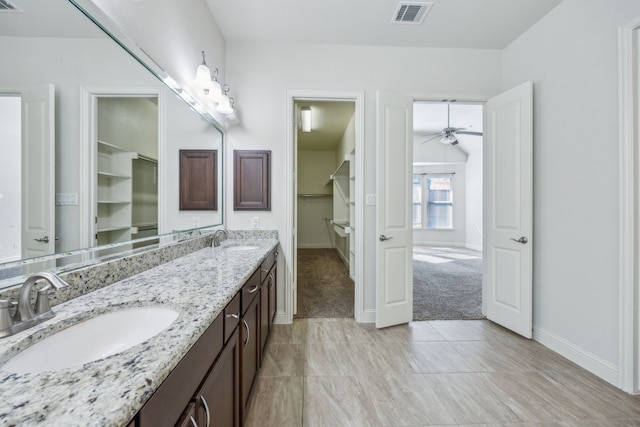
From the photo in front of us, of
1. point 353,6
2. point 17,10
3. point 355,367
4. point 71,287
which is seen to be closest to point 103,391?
point 71,287

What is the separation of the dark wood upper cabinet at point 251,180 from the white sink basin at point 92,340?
1.72 metres

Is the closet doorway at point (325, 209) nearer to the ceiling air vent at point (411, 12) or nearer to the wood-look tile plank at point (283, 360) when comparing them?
the wood-look tile plank at point (283, 360)

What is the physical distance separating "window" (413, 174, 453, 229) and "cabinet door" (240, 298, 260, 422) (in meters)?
6.74

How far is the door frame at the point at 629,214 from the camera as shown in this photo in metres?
1.63

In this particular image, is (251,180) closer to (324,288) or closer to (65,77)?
(65,77)

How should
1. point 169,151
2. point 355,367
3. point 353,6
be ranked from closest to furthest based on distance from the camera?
point 169,151 < point 355,367 < point 353,6

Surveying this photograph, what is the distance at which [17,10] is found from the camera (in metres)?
0.77

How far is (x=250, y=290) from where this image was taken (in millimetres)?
1466

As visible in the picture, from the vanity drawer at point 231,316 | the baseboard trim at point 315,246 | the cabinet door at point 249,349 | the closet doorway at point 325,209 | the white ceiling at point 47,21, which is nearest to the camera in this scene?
the white ceiling at point 47,21

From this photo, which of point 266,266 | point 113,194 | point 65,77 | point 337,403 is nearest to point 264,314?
point 266,266

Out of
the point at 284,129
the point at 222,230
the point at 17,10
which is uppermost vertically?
the point at 284,129

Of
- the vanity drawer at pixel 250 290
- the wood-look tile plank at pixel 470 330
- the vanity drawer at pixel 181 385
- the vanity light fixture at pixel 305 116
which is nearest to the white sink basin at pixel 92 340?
the vanity drawer at pixel 181 385

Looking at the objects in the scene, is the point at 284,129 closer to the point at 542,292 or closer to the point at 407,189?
the point at 407,189

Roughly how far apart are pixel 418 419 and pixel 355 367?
0.53 metres
